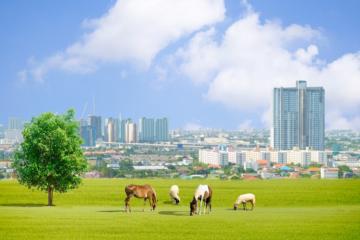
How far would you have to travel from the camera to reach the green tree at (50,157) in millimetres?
47969

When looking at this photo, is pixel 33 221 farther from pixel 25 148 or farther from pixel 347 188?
pixel 347 188

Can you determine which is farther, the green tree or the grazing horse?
the green tree

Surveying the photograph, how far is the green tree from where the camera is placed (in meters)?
48.0

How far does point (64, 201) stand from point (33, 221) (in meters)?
20.1

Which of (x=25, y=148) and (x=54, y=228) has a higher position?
(x=25, y=148)

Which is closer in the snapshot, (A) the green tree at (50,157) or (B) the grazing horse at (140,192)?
(B) the grazing horse at (140,192)

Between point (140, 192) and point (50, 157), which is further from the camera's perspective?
point (50, 157)

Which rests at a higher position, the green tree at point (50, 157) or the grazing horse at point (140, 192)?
the green tree at point (50, 157)

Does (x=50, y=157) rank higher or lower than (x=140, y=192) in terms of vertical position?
higher

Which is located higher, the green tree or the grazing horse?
the green tree

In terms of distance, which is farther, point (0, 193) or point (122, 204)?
point (0, 193)

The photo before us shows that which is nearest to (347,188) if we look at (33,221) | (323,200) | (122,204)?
(323,200)

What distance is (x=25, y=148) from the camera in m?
48.9

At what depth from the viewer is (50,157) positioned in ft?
160
